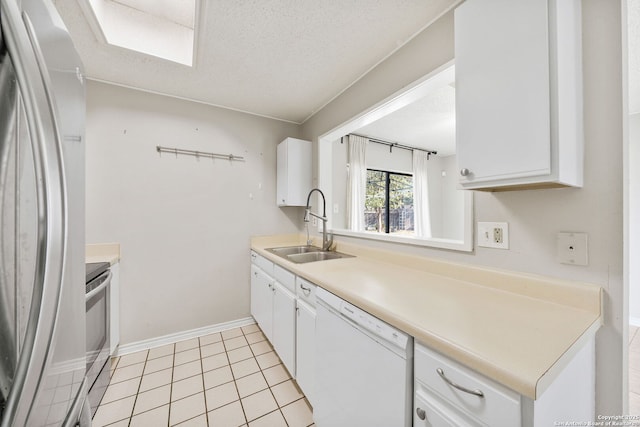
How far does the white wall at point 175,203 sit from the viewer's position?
6.76ft

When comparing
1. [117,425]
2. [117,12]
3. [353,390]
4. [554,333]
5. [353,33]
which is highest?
[117,12]

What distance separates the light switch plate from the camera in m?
0.91

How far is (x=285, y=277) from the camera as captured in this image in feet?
5.58

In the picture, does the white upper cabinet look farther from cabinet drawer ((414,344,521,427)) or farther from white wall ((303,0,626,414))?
cabinet drawer ((414,344,521,427))

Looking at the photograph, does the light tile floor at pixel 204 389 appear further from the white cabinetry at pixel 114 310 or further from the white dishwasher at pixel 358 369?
the white dishwasher at pixel 358 369

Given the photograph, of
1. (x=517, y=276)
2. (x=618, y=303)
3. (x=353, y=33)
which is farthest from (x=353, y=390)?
(x=353, y=33)

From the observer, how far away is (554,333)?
0.74m

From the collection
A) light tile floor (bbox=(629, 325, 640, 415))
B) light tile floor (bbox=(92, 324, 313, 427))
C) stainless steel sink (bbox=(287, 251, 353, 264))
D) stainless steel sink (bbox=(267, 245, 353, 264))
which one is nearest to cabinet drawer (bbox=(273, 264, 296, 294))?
stainless steel sink (bbox=(267, 245, 353, 264))

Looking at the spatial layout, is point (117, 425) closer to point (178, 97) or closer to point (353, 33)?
point (178, 97)

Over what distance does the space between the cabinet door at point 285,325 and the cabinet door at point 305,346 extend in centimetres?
6

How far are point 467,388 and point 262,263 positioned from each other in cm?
182

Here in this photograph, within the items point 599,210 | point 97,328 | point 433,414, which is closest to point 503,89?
point 599,210

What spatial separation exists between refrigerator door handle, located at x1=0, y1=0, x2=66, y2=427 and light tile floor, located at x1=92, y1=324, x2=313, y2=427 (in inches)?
52.5

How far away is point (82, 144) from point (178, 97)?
6.40 feet
